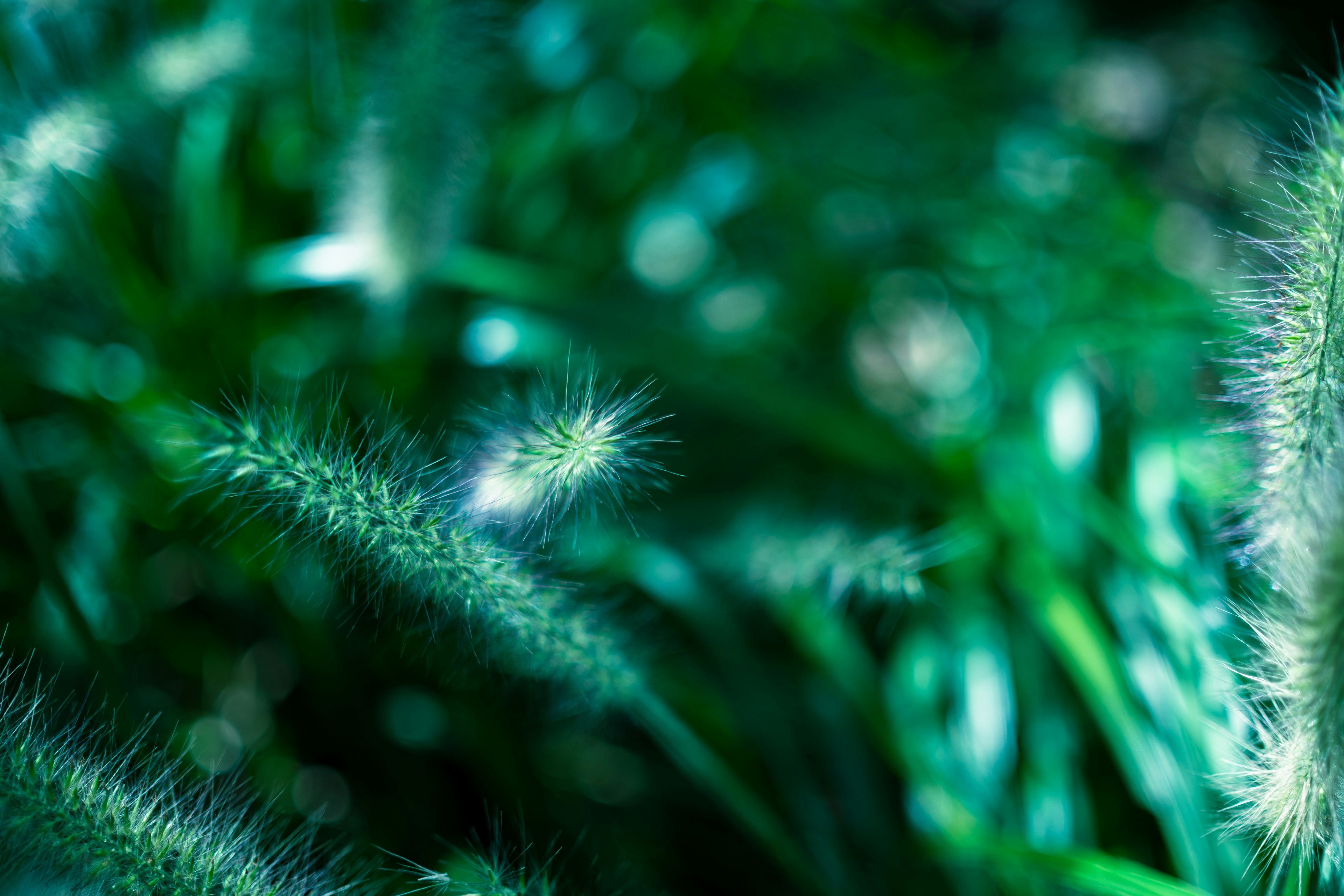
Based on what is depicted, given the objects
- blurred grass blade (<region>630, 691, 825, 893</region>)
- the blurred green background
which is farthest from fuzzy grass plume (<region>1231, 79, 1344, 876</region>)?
blurred grass blade (<region>630, 691, 825, 893</region>)

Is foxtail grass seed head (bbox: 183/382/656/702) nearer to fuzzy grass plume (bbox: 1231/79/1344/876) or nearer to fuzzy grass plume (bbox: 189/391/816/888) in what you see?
fuzzy grass plume (bbox: 189/391/816/888)

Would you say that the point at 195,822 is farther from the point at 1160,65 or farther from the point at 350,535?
the point at 1160,65

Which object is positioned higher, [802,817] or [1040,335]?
[1040,335]

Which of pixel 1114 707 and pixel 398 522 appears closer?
pixel 398 522

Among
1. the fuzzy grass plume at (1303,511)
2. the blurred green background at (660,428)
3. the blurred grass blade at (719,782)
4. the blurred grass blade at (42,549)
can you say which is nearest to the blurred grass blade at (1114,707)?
the blurred green background at (660,428)

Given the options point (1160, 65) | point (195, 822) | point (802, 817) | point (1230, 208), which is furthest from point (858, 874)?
point (1160, 65)

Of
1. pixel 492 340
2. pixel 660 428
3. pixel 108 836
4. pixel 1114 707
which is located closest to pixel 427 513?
pixel 108 836

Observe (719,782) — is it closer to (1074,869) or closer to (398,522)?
(1074,869)

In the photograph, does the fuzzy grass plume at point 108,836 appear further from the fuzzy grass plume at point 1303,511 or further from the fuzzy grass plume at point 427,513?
the fuzzy grass plume at point 1303,511
